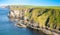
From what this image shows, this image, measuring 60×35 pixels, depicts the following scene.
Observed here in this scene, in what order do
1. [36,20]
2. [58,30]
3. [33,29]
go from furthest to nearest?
[36,20]
[33,29]
[58,30]

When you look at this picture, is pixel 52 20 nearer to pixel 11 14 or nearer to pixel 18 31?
pixel 18 31

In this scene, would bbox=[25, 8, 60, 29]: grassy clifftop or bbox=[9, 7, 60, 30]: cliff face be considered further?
bbox=[9, 7, 60, 30]: cliff face

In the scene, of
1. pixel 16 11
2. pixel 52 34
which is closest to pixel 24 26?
pixel 52 34

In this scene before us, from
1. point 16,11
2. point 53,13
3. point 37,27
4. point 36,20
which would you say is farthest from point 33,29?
point 16,11

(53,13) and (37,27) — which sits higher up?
(53,13)

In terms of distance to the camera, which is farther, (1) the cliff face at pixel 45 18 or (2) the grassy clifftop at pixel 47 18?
(1) the cliff face at pixel 45 18

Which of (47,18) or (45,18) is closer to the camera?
(47,18)

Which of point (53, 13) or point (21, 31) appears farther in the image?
point (53, 13)

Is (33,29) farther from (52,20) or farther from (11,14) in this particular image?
(11,14)

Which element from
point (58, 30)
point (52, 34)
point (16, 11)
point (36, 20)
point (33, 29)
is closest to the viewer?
point (52, 34)
